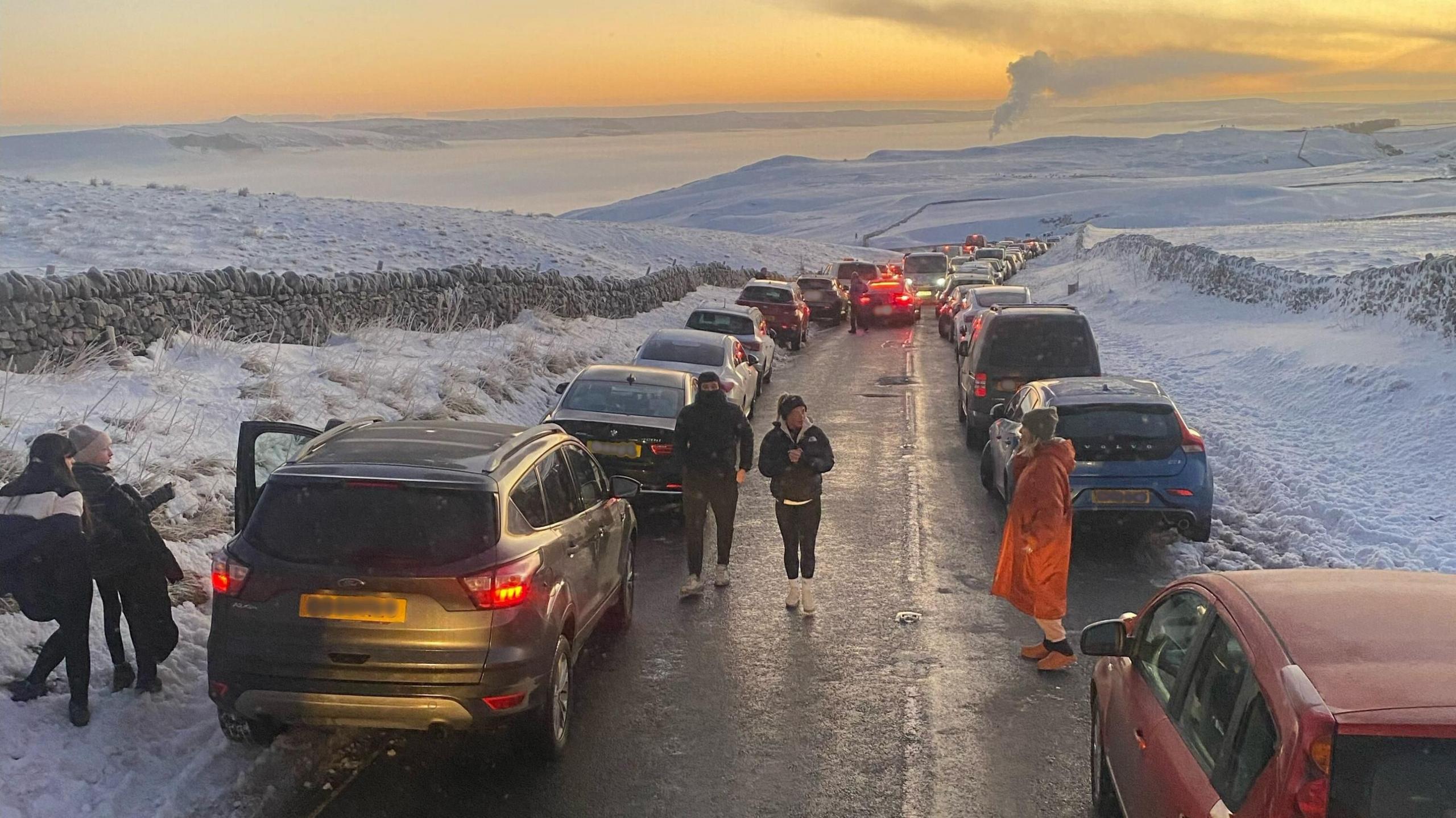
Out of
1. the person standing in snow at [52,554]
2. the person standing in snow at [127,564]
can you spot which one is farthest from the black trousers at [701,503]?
the person standing in snow at [52,554]

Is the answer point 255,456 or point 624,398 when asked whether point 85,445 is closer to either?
point 255,456

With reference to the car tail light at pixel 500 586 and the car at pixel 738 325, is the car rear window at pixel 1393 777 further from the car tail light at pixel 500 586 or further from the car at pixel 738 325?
the car at pixel 738 325

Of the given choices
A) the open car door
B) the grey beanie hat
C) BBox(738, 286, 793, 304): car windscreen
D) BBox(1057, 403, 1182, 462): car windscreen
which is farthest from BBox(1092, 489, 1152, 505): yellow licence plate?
BBox(738, 286, 793, 304): car windscreen

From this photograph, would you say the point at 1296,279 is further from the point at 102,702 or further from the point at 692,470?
the point at 102,702

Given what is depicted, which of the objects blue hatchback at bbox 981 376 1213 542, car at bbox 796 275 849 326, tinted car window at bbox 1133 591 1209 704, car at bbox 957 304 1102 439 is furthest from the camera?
car at bbox 796 275 849 326

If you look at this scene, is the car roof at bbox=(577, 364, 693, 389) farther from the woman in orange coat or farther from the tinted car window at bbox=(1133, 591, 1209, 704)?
the tinted car window at bbox=(1133, 591, 1209, 704)

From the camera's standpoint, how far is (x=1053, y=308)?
16.9 metres

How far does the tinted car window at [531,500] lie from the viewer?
6.64 meters

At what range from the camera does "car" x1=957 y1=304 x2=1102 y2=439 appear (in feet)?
52.2

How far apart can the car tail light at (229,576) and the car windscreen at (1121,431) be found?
729 centimetres

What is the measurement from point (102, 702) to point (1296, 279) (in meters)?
26.2

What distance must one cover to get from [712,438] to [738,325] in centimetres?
1394

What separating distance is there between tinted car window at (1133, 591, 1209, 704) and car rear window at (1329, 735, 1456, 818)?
4.67 ft

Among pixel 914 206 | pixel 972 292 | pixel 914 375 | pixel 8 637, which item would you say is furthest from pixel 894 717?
pixel 914 206
